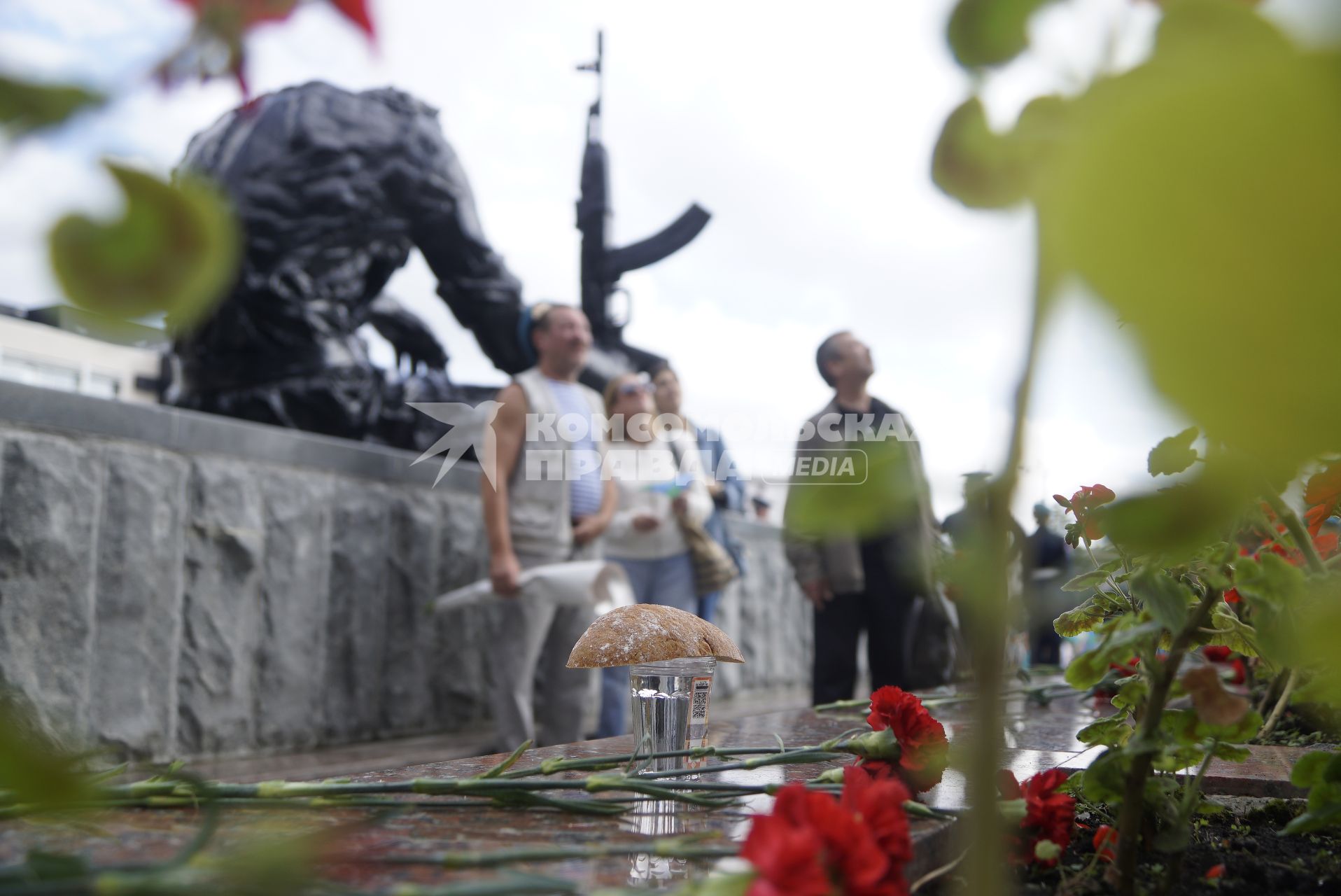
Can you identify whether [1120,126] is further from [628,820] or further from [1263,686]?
[1263,686]

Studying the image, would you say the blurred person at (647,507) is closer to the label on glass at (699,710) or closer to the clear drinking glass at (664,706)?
the label on glass at (699,710)

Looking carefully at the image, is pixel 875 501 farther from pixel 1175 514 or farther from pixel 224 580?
pixel 224 580

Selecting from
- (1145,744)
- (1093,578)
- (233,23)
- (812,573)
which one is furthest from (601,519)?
(233,23)

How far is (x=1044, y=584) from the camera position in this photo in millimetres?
1045

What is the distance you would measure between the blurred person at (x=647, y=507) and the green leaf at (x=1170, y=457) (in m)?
3.26

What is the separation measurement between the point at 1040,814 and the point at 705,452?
415cm

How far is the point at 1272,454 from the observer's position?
321mm

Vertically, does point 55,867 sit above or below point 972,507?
below

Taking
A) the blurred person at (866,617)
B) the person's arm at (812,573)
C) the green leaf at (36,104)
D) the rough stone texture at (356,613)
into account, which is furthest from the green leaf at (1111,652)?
the rough stone texture at (356,613)

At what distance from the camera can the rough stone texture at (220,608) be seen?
3.62 metres

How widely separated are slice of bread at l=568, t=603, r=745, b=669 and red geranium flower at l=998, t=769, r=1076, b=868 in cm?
46

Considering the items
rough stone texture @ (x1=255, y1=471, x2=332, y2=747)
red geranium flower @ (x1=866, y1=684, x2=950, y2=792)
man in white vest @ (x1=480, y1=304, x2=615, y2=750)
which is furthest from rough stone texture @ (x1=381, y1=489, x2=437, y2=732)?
red geranium flower @ (x1=866, y1=684, x2=950, y2=792)

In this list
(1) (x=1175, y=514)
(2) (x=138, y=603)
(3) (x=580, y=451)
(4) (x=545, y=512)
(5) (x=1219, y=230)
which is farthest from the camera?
(3) (x=580, y=451)

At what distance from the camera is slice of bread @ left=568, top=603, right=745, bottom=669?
1420 mm
